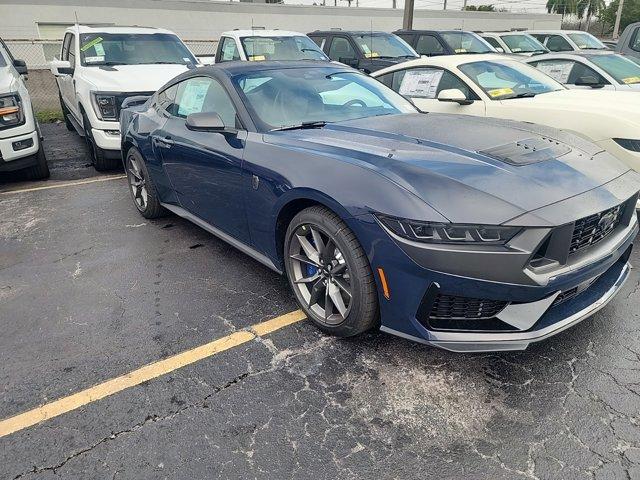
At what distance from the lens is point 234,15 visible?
75.1ft

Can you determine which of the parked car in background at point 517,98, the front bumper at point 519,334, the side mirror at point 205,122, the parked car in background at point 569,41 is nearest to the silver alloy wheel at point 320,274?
the front bumper at point 519,334

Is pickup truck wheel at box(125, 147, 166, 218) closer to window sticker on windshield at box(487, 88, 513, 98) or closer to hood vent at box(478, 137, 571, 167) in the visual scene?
hood vent at box(478, 137, 571, 167)

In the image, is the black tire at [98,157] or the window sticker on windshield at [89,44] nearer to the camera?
the black tire at [98,157]

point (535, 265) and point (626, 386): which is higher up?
point (535, 265)

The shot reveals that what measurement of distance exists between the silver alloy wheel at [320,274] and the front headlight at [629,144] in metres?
3.20

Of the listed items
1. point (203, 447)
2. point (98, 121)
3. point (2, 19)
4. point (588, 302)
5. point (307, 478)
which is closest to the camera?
point (307, 478)

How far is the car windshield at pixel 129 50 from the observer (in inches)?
290

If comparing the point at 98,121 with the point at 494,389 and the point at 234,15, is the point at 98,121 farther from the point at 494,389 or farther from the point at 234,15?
the point at 234,15

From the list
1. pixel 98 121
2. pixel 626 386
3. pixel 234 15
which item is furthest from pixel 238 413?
pixel 234 15

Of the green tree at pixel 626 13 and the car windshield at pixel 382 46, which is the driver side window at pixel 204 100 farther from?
the green tree at pixel 626 13

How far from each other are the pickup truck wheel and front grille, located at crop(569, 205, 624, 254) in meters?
3.62

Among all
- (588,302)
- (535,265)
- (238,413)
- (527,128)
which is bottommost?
(238,413)

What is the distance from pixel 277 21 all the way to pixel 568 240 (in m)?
24.7

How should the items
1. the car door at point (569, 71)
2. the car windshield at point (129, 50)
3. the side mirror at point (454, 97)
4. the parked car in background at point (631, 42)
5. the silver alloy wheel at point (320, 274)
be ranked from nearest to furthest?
the silver alloy wheel at point (320, 274) < the side mirror at point (454, 97) < the car door at point (569, 71) < the car windshield at point (129, 50) < the parked car in background at point (631, 42)
